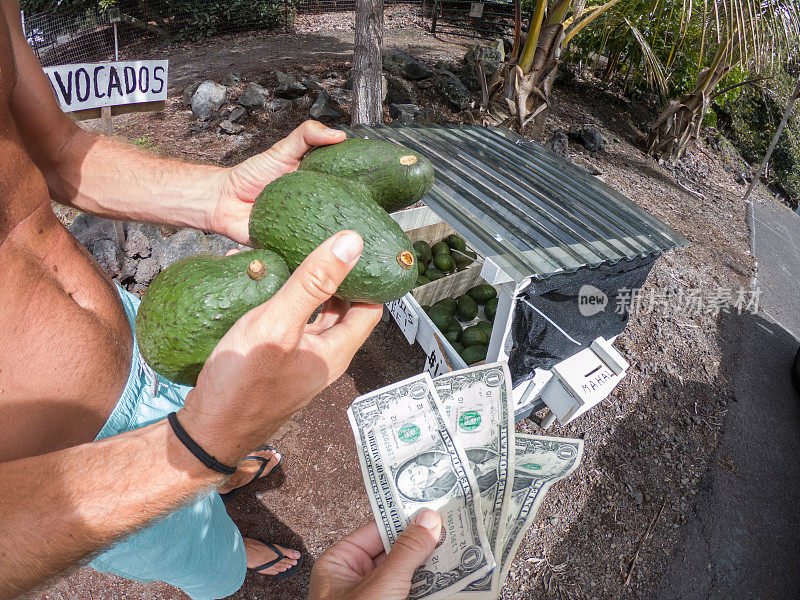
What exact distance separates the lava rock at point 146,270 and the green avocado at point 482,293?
304 cm

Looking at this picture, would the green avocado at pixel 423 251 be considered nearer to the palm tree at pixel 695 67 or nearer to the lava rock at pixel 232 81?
the palm tree at pixel 695 67

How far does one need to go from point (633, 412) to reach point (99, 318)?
4196 millimetres

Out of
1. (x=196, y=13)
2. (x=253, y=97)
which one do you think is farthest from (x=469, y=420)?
(x=196, y=13)

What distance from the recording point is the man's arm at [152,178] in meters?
2.14

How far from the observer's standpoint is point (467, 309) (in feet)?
13.3

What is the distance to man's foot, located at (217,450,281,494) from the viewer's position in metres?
3.02

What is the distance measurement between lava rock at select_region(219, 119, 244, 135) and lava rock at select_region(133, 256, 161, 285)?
3.11m

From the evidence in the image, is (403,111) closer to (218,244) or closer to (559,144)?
(559,144)

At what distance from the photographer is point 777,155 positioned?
36.3 ft

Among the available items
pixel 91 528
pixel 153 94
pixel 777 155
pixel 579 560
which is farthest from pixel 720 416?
pixel 777 155

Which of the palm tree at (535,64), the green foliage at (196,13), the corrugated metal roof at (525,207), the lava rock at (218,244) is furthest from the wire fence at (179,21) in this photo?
the corrugated metal roof at (525,207)

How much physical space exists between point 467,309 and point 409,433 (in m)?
1.92

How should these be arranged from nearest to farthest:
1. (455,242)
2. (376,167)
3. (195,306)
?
(195,306)
(376,167)
(455,242)

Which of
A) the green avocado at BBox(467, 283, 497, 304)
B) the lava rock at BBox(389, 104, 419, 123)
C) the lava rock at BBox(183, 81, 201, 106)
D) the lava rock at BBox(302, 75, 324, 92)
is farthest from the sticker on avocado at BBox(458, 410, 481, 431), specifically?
the lava rock at BBox(183, 81, 201, 106)
